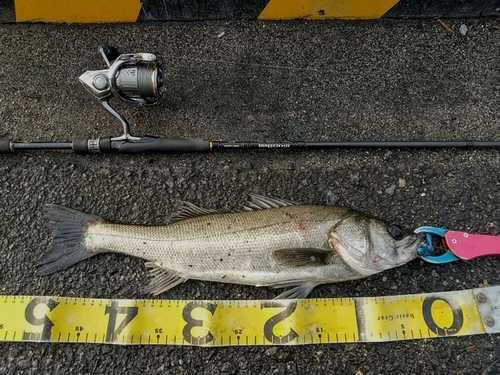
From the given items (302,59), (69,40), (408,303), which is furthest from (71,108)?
Result: (408,303)

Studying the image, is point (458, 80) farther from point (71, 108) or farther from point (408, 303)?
point (71, 108)

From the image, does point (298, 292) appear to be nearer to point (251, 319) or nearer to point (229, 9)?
point (251, 319)

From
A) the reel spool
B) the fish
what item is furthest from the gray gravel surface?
the reel spool

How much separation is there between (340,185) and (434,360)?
1231mm

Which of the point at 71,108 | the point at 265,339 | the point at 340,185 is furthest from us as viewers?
the point at 71,108

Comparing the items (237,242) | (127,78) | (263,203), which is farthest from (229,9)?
(237,242)

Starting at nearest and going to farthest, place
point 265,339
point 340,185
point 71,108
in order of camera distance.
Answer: point 265,339, point 340,185, point 71,108

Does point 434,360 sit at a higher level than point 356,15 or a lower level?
lower

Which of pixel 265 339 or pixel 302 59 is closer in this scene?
pixel 265 339

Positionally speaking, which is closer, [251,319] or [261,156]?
[251,319]

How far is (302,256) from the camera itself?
244 centimetres

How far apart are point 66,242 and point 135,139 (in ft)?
2.61

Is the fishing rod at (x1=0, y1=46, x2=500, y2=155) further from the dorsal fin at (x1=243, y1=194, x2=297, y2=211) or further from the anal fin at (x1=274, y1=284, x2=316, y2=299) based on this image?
the anal fin at (x1=274, y1=284, x2=316, y2=299)

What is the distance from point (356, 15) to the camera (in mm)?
3225
